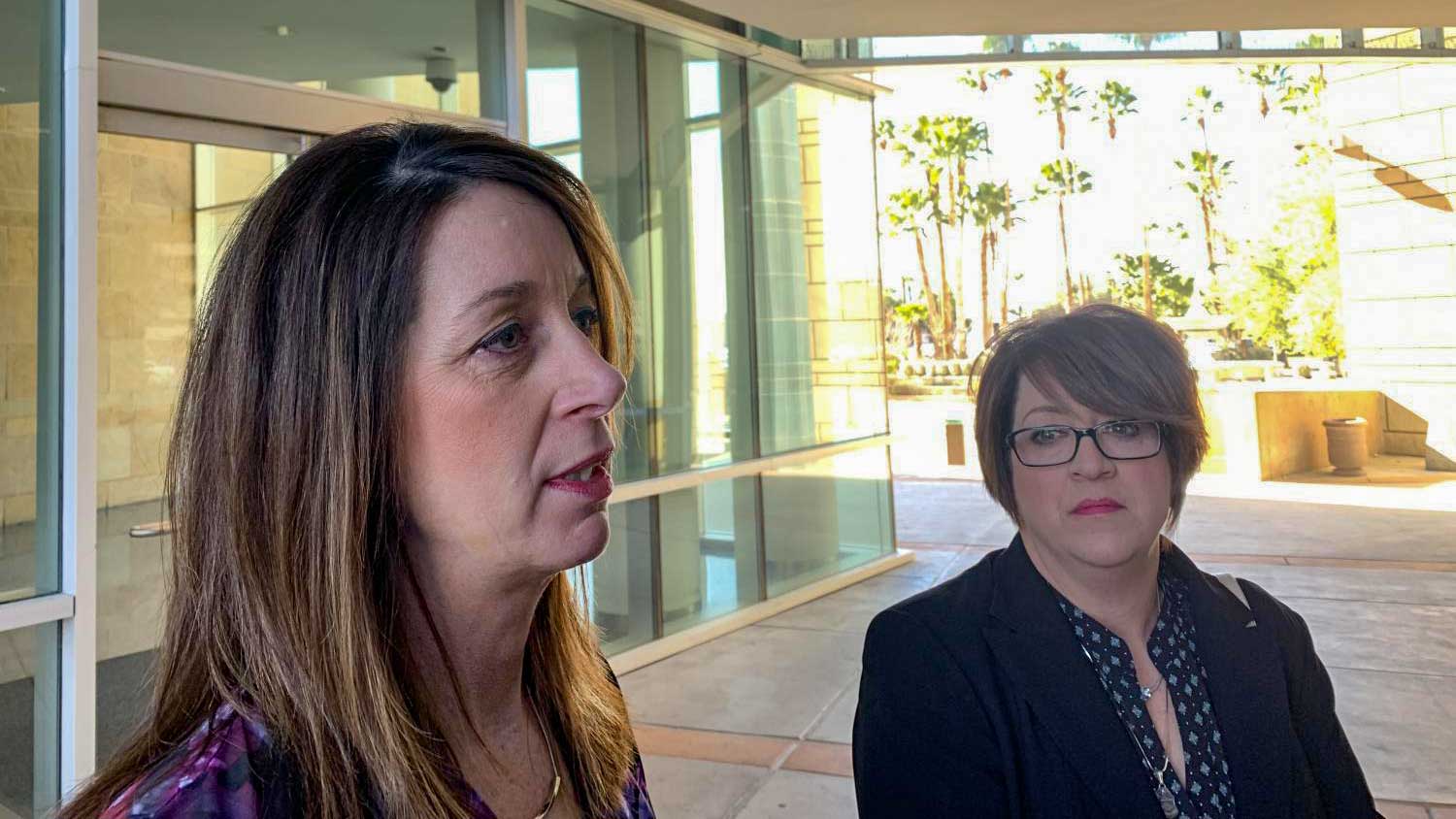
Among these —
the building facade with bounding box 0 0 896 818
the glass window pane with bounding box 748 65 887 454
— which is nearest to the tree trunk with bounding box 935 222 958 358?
the glass window pane with bounding box 748 65 887 454

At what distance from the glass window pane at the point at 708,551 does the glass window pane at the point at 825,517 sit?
0.81 feet

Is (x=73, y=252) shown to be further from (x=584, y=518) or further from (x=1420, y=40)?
(x=1420, y=40)

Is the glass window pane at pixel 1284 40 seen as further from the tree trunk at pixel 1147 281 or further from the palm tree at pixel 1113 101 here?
the palm tree at pixel 1113 101

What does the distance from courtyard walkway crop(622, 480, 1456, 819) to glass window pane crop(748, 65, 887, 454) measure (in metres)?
1.45

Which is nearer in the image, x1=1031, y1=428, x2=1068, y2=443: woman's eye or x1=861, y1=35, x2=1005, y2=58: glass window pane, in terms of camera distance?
x1=1031, y1=428, x2=1068, y2=443: woman's eye

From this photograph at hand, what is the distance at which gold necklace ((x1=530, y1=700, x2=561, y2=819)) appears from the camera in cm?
105

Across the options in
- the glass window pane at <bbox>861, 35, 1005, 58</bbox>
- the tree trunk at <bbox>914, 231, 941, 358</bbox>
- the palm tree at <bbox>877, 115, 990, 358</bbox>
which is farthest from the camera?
the tree trunk at <bbox>914, 231, 941, 358</bbox>

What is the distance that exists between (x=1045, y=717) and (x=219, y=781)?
4.69 ft

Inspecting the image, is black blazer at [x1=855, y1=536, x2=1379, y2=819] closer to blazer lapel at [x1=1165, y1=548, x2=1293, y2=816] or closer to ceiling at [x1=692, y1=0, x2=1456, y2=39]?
blazer lapel at [x1=1165, y1=548, x2=1293, y2=816]

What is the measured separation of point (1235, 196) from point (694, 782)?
5082cm

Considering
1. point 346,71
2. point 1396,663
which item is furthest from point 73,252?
point 1396,663

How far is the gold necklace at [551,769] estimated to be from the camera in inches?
41.4

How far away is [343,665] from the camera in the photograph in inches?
33.5

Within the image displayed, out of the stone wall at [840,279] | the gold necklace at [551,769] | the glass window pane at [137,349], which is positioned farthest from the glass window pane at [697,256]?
the gold necklace at [551,769]
